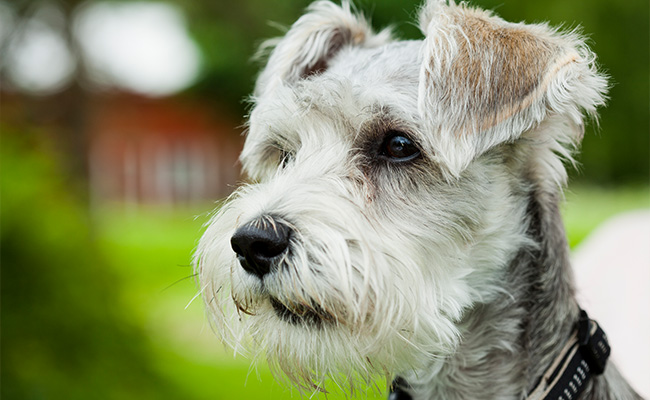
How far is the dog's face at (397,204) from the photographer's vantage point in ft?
7.89

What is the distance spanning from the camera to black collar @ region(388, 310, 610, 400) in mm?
2623

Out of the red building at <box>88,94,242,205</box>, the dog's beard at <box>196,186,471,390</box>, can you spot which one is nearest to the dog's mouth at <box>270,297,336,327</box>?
the dog's beard at <box>196,186,471,390</box>

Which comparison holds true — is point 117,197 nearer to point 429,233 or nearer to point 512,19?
point 512,19

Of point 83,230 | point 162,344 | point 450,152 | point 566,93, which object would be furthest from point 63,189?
point 566,93

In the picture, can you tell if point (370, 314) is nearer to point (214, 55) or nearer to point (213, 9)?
point (213, 9)

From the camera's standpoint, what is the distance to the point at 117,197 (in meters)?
31.6

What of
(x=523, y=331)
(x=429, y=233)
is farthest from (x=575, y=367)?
(x=429, y=233)

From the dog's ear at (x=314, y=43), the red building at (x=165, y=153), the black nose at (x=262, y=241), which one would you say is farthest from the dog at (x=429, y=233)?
the red building at (x=165, y=153)

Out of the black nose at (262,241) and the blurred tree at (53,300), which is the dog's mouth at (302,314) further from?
the blurred tree at (53,300)

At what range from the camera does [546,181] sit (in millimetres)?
3025

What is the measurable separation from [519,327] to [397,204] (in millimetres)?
839

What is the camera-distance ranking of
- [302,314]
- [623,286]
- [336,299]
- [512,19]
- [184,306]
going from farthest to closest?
1. [512,19]
2. [184,306]
3. [623,286]
4. [302,314]
5. [336,299]

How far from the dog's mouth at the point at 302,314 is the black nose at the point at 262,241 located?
178 millimetres

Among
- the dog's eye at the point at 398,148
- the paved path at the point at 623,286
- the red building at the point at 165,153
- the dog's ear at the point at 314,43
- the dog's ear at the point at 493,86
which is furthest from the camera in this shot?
the red building at the point at 165,153
